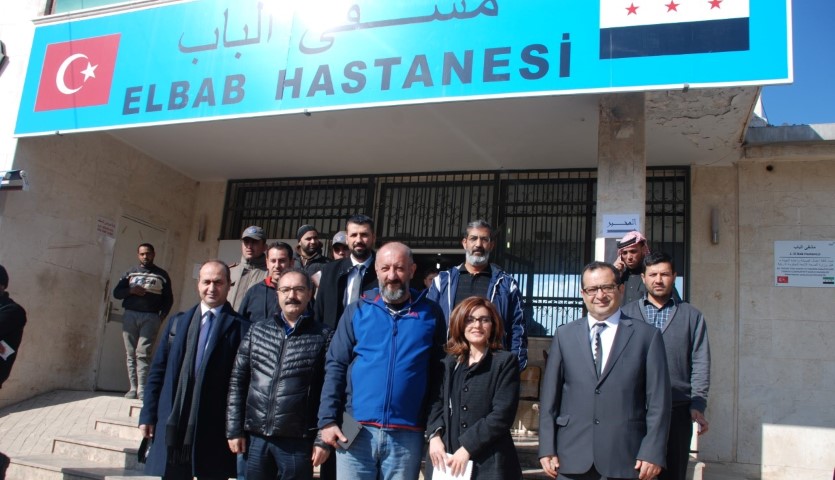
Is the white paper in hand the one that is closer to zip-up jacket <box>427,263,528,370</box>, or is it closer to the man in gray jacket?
zip-up jacket <box>427,263,528,370</box>

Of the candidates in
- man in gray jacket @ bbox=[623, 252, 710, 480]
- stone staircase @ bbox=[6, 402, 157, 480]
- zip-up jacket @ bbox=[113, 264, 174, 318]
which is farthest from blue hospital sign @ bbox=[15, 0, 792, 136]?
stone staircase @ bbox=[6, 402, 157, 480]

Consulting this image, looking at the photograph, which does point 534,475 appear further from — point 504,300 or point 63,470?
point 63,470

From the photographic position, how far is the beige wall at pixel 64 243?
21.5 feet

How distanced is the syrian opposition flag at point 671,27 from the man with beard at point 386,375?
2.63m

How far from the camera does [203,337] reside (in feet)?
11.8

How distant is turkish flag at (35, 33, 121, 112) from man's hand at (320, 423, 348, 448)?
4695 millimetres

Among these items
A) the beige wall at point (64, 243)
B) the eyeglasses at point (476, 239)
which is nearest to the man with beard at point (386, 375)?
the eyeglasses at point (476, 239)

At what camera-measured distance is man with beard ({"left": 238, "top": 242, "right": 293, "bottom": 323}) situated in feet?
14.3

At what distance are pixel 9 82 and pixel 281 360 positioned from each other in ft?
18.2

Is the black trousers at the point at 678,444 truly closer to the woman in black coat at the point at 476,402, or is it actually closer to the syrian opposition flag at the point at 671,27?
the woman in black coat at the point at 476,402

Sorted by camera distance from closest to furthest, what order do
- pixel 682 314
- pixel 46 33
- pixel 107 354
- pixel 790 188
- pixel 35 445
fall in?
pixel 682 314 → pixel 35 445 → pixel 790 188 → pixel 46 33 → pixel 107 354

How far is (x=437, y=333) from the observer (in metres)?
3.16

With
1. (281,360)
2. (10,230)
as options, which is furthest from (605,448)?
(10,230)

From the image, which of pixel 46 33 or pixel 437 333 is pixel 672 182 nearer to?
pixel 437 333
